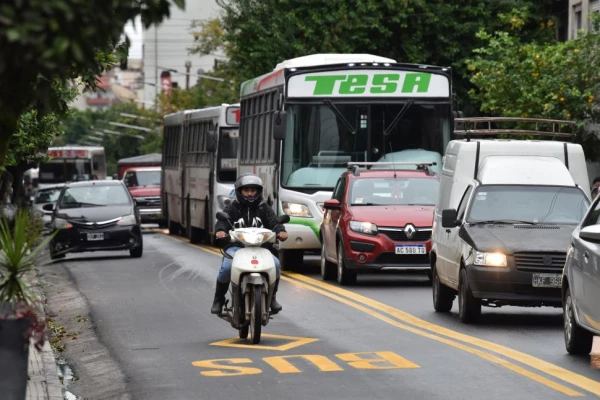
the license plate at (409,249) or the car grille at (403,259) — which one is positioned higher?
the license plate at (409,249)

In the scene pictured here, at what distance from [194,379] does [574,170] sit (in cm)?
899

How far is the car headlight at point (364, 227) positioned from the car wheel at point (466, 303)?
18.5ft

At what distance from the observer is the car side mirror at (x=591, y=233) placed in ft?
41.2

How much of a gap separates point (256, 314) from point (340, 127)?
11.9 meters

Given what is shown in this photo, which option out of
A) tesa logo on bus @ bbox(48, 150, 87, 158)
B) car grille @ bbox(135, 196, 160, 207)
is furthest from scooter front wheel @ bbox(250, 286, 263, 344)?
tesa logo on bus @ bbox(48, 150, 87, 158)

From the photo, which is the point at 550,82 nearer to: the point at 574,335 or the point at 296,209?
the point at 296,209

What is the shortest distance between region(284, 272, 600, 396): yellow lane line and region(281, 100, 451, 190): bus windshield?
4.48m

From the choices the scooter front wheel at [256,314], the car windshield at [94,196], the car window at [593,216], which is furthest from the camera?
the car windshield at [94,196]

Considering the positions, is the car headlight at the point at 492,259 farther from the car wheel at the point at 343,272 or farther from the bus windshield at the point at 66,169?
the bus windshield at the point at 66,169

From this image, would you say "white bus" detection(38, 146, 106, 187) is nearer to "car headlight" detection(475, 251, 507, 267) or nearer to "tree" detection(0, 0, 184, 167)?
"car headlight" detection(475, 251, 507, 267)

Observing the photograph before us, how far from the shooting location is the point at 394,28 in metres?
51.1

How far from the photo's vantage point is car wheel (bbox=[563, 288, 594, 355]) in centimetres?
1342

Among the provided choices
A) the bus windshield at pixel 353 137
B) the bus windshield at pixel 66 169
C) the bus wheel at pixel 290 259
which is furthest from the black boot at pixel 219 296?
the bus windshield at pixel 66 169

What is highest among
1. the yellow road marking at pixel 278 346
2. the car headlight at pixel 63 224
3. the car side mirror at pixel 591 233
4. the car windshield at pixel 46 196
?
the car side mirror at pixel 591 233
